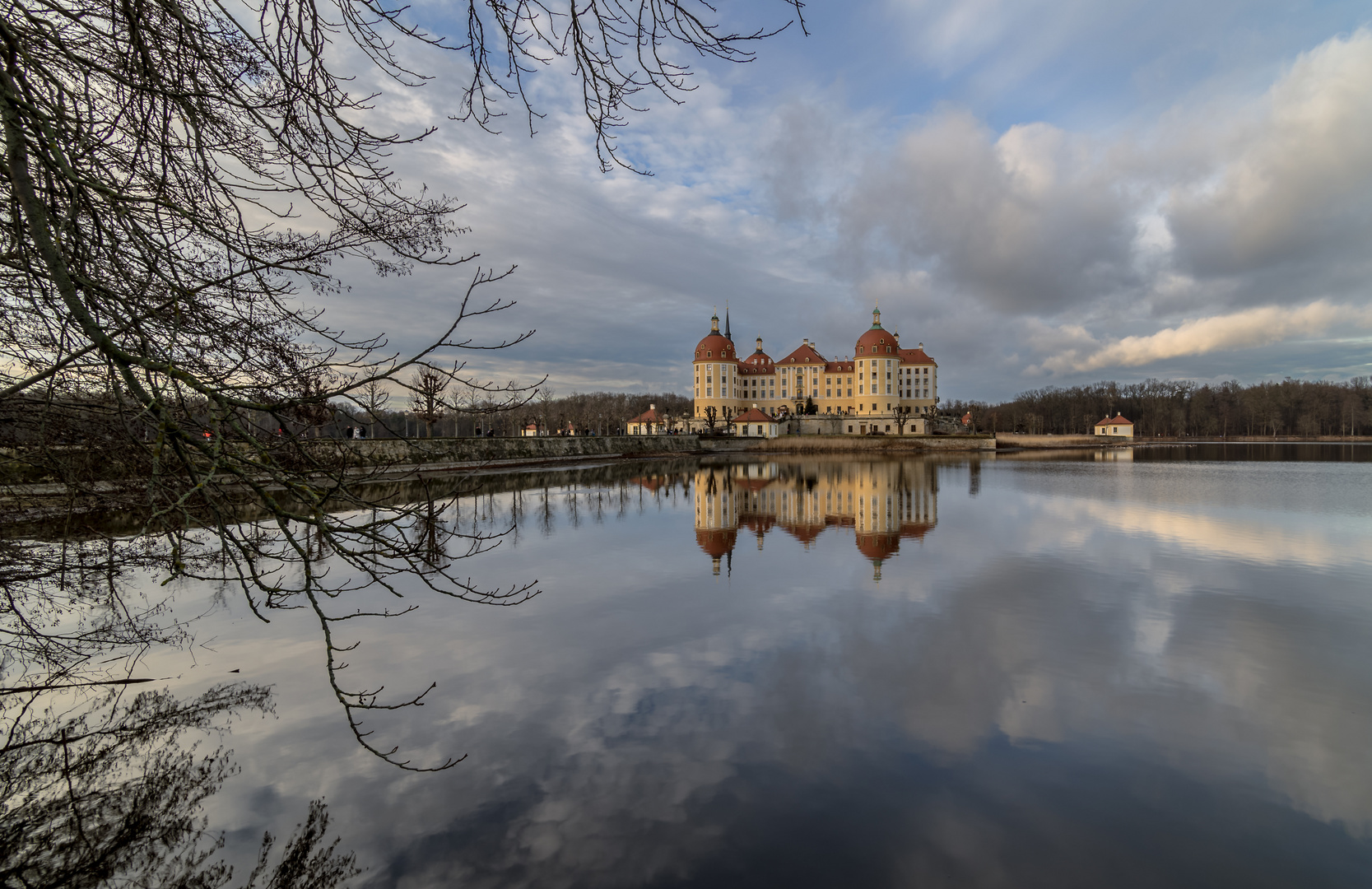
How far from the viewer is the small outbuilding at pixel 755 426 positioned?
74.6 metres

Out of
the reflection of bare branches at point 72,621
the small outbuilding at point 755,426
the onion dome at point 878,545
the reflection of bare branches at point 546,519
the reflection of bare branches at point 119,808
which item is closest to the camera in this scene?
the reflection of bare branches at point 119,808

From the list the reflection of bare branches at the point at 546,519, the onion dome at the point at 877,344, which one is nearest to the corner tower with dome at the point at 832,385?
the onion dome at the point at 877,344

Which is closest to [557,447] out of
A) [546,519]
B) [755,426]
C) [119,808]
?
[546,519]

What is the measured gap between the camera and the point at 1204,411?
4173 inches

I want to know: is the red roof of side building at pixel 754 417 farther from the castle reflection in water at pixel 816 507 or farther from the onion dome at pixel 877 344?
the castle reflection in water at pixel 816 507

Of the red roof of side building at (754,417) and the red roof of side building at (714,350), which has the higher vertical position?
the red roof of side building at (714,350)

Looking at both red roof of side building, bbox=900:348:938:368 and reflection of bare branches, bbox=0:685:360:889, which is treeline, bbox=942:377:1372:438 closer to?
Result: red roof of side building, bbox=900:348:938:368

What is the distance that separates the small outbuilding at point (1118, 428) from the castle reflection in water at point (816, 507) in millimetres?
62427

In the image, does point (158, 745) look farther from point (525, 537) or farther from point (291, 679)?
point (525, 537)

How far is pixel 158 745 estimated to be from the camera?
470 centimetres

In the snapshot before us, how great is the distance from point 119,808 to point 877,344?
8218 centimetres

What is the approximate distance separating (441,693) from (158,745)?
205 cm

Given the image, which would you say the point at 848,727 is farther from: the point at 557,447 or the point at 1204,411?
the point at 1204,411

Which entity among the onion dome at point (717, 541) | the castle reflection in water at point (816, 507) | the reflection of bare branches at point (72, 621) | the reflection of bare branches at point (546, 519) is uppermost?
the reflection of bare branches at point (72, 621)
